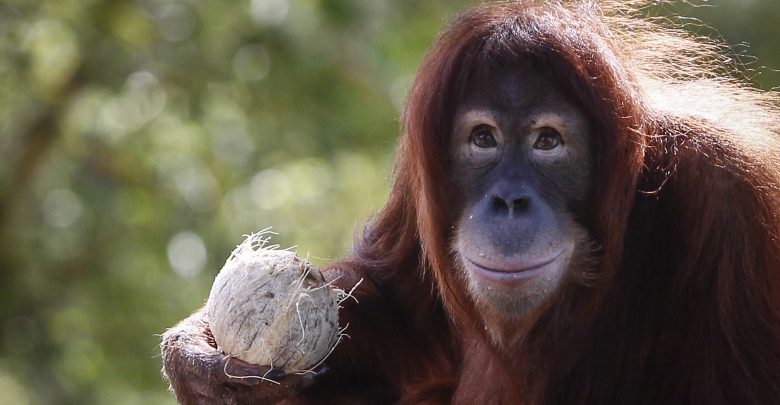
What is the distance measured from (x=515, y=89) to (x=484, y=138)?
203mm

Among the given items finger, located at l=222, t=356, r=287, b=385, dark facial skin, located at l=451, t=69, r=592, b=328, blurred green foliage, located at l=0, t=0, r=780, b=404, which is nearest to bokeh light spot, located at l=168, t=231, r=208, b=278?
blurred green foliage, located at l=0, t=0, r=780, b=404

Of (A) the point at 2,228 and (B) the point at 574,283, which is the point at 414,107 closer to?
(B) the point at 574,283

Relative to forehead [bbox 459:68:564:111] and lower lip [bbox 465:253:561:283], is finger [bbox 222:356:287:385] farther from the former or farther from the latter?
forehead [bbox 459:68:564:111]

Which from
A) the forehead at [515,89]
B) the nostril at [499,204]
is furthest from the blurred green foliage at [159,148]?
the nostril at [499,204]

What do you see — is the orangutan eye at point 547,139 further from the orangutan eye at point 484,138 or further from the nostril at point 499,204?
the nostril at point 499,204

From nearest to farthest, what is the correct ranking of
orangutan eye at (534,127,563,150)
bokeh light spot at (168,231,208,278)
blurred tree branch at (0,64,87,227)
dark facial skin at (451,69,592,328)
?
dark facial skin at (451,69,592,328)
orangutan eye at (534,127,563,150)
bokeh light spot at (168,231,208,278)
blurred tree branch at (0,64,87,227)

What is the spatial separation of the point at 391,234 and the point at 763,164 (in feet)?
5.58

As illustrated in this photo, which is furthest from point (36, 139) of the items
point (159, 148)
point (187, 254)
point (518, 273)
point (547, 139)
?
point (518, 273)

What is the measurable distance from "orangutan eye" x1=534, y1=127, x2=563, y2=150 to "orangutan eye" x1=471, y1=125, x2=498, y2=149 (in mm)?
151

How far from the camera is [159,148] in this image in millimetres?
11297

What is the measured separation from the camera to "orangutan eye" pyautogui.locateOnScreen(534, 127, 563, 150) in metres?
4.41

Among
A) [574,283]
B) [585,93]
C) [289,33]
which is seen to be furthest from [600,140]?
[289,33]

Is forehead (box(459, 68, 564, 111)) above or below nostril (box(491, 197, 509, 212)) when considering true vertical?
above

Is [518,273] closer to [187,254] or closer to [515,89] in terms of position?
[515,89]
